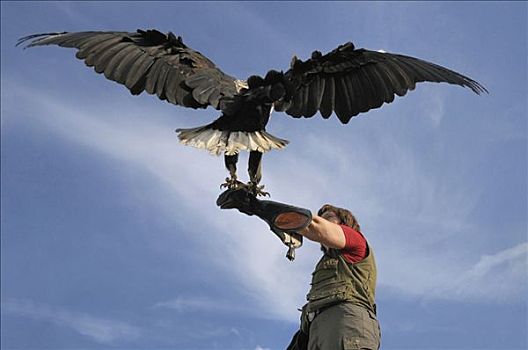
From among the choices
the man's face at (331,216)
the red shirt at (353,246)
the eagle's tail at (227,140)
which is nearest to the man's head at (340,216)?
the man's face at (331,216)

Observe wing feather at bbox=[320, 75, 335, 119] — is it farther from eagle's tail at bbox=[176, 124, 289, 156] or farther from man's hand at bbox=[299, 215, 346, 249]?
man's hand at bbox=[299, 215, 346, 249]

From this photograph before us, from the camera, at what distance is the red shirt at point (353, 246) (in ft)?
12.2

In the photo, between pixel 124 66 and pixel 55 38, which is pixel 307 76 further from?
pixel 55 38

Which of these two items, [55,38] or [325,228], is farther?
[55,38]

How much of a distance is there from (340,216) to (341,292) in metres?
0.55

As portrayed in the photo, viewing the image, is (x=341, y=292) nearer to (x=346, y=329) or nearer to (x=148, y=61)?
(x=346, y=329)

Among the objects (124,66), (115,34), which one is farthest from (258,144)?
(115,34)

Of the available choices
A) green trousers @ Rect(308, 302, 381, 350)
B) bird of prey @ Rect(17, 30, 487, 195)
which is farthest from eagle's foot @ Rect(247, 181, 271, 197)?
green trousers @ Rect(308, 302, 381, 350)

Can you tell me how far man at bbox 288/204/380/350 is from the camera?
141 inches

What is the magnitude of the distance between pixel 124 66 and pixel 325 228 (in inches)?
69.7

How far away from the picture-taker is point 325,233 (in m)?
3.52

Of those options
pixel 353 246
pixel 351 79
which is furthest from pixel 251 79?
pixel 353 246

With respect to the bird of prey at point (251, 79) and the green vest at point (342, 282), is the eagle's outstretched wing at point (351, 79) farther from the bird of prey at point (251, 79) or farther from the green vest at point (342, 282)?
the green vest at point (342, 282)

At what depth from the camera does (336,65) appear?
4121 millimetres
